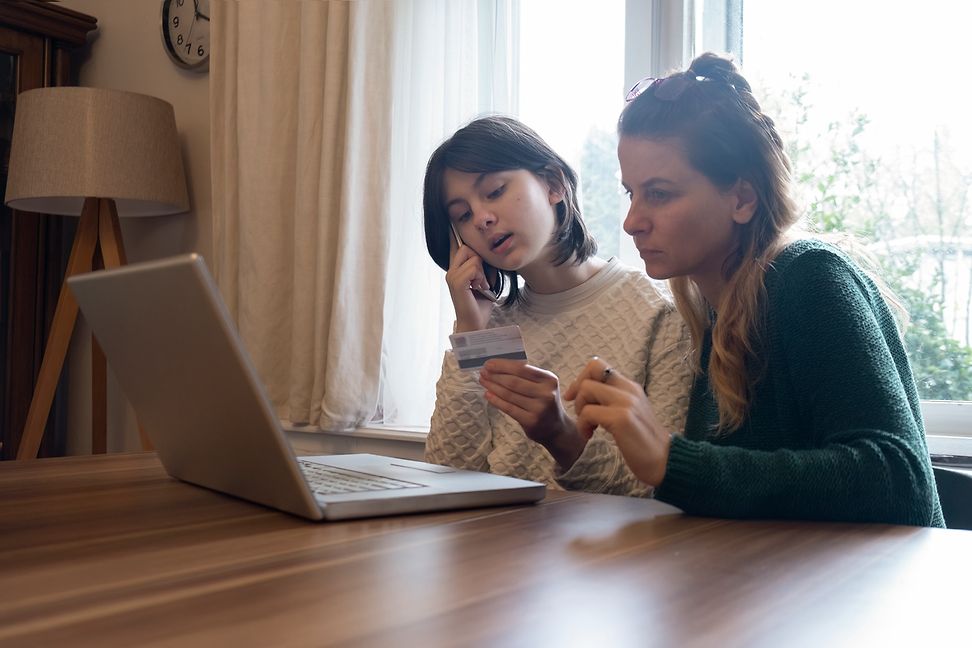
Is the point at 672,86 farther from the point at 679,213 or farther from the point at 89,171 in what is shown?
the point at 89,171

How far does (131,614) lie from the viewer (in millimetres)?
554

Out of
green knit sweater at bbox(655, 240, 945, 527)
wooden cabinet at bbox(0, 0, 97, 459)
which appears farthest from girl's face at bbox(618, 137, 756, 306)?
wooden cabinet at bbox(0, 0, 97, 459)

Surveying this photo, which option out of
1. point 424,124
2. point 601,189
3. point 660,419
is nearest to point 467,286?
point 660,419

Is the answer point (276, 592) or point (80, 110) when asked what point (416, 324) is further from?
point (276, 592)

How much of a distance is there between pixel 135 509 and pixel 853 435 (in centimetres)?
71

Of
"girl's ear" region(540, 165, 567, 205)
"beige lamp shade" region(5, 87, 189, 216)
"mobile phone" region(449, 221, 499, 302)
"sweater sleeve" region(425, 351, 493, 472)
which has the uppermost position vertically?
"beige lamp shade" region(5, 87, 189, 216)

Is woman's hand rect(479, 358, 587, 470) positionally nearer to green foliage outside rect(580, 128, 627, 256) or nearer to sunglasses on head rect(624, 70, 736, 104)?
sunglasses on head rect(624, 70, 736, 104)

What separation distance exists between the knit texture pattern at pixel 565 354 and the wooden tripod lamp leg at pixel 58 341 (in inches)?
60.5

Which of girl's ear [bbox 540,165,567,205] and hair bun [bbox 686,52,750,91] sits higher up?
hair bun [bbox 686,52,750,91]

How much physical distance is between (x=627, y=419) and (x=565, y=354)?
80 centimetres

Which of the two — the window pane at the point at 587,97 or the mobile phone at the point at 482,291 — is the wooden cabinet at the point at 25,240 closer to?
the window pane at the point at 587,97

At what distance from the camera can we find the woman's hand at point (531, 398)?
1188mm

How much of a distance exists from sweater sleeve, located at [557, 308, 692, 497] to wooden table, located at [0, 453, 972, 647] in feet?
1.89

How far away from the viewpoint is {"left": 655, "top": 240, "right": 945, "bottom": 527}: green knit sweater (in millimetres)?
910
